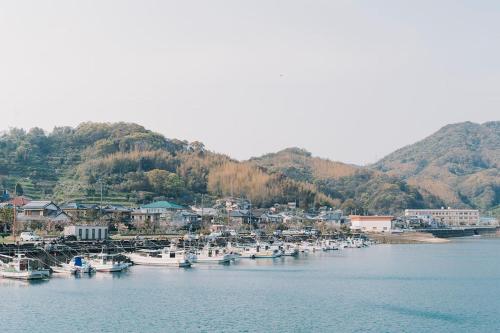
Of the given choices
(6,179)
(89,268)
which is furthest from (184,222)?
(89,268)

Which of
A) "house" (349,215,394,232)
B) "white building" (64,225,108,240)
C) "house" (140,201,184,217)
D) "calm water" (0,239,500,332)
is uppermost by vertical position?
"house" (140,201,184,217)

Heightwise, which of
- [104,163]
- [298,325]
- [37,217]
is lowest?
[298,325]

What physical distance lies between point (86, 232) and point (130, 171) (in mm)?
59233

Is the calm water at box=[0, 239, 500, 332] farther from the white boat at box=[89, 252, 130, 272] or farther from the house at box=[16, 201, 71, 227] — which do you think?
the house at box=[16, 201, 71, 227]

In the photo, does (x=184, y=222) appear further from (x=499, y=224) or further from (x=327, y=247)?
(x=499, y=224)

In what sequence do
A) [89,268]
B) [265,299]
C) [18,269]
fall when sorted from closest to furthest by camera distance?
1. [265,299]
2. [18,269]
3. [89,268]

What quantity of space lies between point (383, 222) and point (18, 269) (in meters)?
88.0

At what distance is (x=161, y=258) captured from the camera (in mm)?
47438

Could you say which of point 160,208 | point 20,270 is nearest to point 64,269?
point 20,270

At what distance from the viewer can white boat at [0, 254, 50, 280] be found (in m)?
36.3

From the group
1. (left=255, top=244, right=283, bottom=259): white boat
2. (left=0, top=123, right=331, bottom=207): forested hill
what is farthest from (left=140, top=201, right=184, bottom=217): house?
(left=255, top=244, right=283, bottom=259): white boat

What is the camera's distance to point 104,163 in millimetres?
113938

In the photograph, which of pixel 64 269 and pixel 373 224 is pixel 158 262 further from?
pixel 373 224

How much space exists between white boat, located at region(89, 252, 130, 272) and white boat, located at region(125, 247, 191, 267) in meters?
4.18
